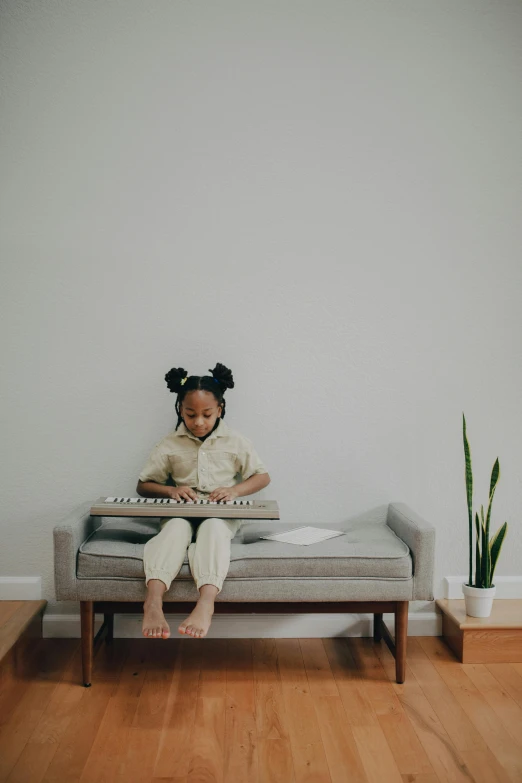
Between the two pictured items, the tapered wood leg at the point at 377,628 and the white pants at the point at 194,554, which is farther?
the tapered wood leg at the point at 377,628

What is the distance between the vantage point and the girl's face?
9.00ft

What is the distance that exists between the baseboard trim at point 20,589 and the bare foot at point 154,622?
0.90 meters

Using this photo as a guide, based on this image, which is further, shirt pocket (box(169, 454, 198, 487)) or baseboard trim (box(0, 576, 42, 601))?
baseboard trim (box(0, 576, 42, 601))

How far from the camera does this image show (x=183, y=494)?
2.70 meters

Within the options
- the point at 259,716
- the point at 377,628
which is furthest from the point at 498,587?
the point at 259,716

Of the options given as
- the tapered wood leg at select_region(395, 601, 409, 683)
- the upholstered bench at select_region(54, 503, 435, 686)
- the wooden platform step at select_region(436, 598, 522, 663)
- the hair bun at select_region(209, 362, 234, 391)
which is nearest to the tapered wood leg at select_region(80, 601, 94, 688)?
the upholstered bench at select_region(54, 503, 435, 686)

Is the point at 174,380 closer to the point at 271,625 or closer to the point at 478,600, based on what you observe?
the point at 271,625

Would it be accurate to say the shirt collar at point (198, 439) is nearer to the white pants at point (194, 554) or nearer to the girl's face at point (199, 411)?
the girl's face at point (199, 411)

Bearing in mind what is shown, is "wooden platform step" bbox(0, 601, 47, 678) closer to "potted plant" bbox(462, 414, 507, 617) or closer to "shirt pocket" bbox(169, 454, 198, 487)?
"shirt pocket" bbox(169, 454, 198, 487)

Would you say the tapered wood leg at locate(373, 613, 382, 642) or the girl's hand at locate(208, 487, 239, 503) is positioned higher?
the girl's hand at locate(208, 487, 239, 503)

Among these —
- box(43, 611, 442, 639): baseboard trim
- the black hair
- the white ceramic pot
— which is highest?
the black hair

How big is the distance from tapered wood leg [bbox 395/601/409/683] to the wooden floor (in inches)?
2.2

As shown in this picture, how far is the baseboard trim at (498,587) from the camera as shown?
312 centimetres

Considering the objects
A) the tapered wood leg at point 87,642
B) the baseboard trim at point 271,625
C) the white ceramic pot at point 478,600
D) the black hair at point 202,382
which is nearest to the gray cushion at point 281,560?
the tapered wood leg at point 87,642
